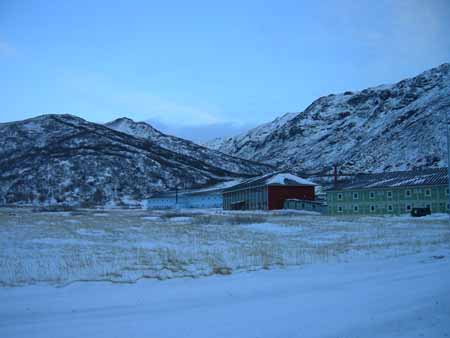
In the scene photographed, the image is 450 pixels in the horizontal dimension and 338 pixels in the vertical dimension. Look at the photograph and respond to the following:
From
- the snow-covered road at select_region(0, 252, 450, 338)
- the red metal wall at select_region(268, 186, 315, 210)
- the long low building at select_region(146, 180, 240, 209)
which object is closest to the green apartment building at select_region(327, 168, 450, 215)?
the red metal wall at select_region(268, 186, 315, 210)

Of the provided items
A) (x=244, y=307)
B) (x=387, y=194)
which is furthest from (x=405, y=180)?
(x=244, y=307)

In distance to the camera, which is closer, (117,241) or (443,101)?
(117,241)

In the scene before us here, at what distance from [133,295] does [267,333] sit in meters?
3.77

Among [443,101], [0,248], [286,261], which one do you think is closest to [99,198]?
[0,248]

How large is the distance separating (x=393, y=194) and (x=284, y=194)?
19.7 m

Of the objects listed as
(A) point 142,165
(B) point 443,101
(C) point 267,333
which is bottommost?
(C) point 267,333

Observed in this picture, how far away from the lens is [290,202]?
70.5 metres

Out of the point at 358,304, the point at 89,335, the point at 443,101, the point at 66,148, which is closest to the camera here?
the point at 89,335

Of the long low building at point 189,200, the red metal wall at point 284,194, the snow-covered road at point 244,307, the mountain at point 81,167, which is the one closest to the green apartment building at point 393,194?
the red metal wall at point 284,194

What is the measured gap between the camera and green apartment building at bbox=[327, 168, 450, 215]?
5266 centimetres

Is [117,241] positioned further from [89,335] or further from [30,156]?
[30,156]

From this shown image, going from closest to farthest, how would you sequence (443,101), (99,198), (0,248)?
1. (0,248)
2. (99,198)
3. (443,101)

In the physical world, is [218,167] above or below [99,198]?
above

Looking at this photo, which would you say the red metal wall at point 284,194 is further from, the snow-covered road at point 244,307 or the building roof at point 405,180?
the snow-covered road at point 244,307
